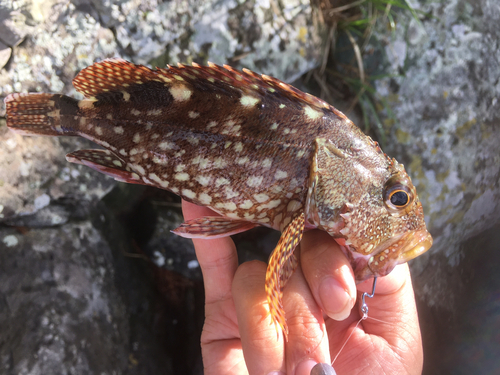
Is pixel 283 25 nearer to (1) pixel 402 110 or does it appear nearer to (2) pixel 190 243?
(1) pixel 402 110

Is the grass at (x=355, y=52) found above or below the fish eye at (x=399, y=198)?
above

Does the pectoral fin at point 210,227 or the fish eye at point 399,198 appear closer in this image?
the fish eye at point 399,198

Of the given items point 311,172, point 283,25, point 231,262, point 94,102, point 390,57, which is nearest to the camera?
point 311,172

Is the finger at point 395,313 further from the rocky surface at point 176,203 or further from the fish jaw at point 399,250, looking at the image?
the rocky surface at point 176,203

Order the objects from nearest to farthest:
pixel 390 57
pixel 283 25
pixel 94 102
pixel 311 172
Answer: pixel 311 172 → pixel 94 102 → pixel 283 25 → pixel 390 57

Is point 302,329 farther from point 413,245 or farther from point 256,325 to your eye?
point 413,245

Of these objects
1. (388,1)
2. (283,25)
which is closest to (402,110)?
(388,1)

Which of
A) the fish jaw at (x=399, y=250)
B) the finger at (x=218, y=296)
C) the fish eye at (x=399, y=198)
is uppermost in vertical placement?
the fish eye at (x=399, y=198)

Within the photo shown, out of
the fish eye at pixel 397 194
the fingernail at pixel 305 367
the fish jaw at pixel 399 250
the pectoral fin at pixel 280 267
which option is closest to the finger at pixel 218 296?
the pectoral fin at pixel 280 267
